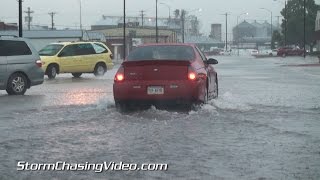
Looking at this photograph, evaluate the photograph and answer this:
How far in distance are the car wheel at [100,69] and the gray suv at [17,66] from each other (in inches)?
377

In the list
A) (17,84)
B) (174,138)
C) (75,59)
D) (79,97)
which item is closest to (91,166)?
(174,138)

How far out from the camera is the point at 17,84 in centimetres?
1580

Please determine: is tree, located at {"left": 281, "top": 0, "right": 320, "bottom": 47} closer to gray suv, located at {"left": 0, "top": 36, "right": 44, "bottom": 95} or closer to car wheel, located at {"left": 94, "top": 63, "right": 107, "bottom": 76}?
car wheel, located at {"left": 94, "top": 63, "right": 107, "bottom": 76}

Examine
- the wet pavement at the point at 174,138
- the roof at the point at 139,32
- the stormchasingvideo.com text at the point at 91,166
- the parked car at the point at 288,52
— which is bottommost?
the stormchasingvideo.com text at the point at 91,166

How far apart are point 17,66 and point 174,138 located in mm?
8821

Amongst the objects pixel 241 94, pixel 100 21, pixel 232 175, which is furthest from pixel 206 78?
pixel 100 21

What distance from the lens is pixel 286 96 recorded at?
14625 millimetres

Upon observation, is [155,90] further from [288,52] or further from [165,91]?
[288,52]

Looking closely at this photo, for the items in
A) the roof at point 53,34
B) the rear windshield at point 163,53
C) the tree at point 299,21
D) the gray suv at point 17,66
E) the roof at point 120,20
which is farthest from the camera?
the roof at point 120,20

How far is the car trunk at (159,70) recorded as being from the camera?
10.7 metres

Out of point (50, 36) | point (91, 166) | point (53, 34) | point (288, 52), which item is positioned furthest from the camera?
point (288, 52)

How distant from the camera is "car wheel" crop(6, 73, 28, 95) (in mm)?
15648

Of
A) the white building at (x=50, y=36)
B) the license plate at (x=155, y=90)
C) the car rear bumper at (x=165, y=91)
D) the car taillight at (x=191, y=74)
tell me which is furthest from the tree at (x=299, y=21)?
the license plate at (x=155, y=90)

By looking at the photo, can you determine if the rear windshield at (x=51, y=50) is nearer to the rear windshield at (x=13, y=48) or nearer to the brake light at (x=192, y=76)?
the rear windshield at (x=13, y=48)
